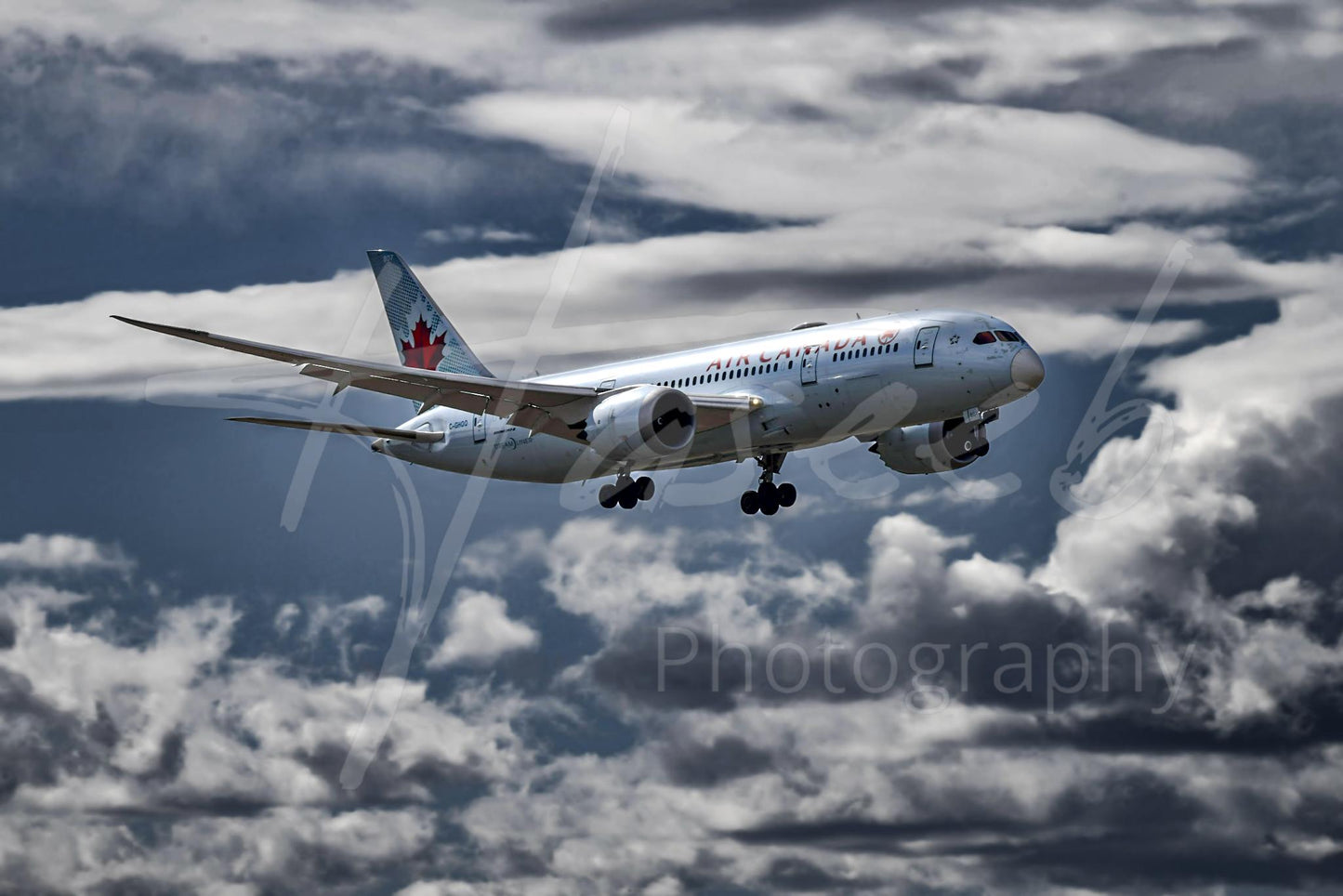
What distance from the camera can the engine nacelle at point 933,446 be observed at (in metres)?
68.4

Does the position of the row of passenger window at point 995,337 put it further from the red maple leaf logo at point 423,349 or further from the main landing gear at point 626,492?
the red maple leaf logo at point 423,349

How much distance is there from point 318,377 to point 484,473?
546 inches

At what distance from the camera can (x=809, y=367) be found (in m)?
62.9

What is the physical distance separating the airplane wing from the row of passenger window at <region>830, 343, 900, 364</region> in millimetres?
3458

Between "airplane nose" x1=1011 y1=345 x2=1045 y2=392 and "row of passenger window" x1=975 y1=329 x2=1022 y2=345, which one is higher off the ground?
"row of passenger window" x1=975 y1=329 x2=1022 y2=345

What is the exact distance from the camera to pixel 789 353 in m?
63.8

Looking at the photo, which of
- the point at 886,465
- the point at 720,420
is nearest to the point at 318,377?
the point at 720,420

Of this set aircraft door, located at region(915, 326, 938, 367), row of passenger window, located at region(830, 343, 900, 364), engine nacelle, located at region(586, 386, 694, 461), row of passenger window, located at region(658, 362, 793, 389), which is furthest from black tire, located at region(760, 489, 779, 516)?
aircraft door, located at region(915, 326, 938, 367)

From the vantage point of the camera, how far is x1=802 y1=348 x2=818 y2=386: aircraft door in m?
62.7

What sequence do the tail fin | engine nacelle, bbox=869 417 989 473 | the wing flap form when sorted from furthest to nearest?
the tail fin
engine nacelle, bbox=869 417 989 473
the wing flap

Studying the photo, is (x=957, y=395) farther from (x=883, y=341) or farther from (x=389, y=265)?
(x=389, y=265)

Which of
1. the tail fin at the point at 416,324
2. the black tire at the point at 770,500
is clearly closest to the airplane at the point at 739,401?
the black tire at the point at 770,500

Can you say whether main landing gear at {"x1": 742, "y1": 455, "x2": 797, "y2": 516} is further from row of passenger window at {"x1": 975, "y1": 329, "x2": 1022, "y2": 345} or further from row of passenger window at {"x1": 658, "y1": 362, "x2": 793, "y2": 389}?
row of passenger window at {"x1": 975, "y1": 329, "x2": 1022, "y2": 345}

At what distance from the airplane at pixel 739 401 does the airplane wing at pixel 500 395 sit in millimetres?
70
